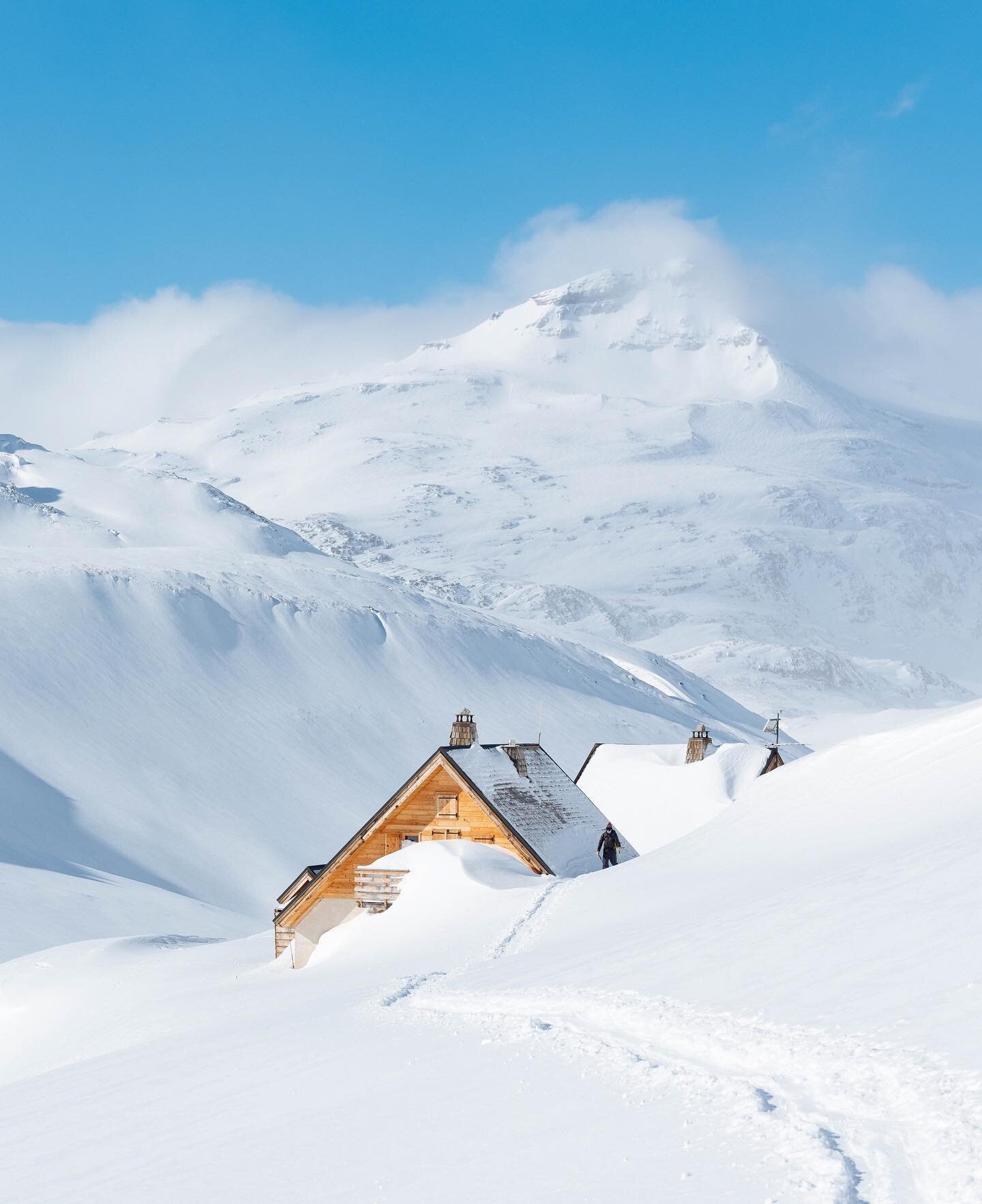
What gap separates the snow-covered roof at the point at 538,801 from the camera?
72.3 feet

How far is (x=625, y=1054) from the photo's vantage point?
345 inches

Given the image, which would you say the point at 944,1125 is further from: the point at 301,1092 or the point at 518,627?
the point at 518,627

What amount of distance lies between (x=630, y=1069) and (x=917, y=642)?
193 meters

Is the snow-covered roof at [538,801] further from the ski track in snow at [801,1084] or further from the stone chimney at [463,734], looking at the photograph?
the ski track in snow at [801,1084]

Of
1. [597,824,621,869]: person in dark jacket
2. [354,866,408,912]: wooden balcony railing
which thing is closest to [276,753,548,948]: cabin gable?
[354,866,408,912]: wooden balcony railing

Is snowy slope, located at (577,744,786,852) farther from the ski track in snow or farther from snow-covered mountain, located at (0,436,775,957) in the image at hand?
the ski track in snow

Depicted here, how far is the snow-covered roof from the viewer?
2205cm

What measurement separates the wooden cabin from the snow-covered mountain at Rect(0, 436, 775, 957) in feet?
31.2

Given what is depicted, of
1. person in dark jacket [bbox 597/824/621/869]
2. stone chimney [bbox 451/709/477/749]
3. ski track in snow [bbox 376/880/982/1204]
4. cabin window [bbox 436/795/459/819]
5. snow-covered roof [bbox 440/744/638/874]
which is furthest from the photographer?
stone chimney [bbox 451/709/477/749]

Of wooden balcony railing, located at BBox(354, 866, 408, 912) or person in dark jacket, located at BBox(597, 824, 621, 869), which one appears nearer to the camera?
wooden balcony railing, located at BBox(354, 866, 408, 912)

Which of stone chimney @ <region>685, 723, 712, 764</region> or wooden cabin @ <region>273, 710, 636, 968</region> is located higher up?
stone chimney @ <region>685, 723, 712, 764</region>

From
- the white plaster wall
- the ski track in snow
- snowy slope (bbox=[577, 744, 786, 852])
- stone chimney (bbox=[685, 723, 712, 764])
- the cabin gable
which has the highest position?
stone chimney (bbox=[685, 723, 712, 764])

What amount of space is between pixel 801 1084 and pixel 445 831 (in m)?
15.2

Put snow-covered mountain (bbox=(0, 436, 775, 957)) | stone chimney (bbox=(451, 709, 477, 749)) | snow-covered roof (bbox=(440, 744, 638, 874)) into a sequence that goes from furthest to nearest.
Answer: snow-covered mountain (bbox=(0, 436, 775, 957)) → stone chimney (bbox=(451, 709, 477, 749)) → snow-covered roof (bbox=(440, 744, 638, 874))
